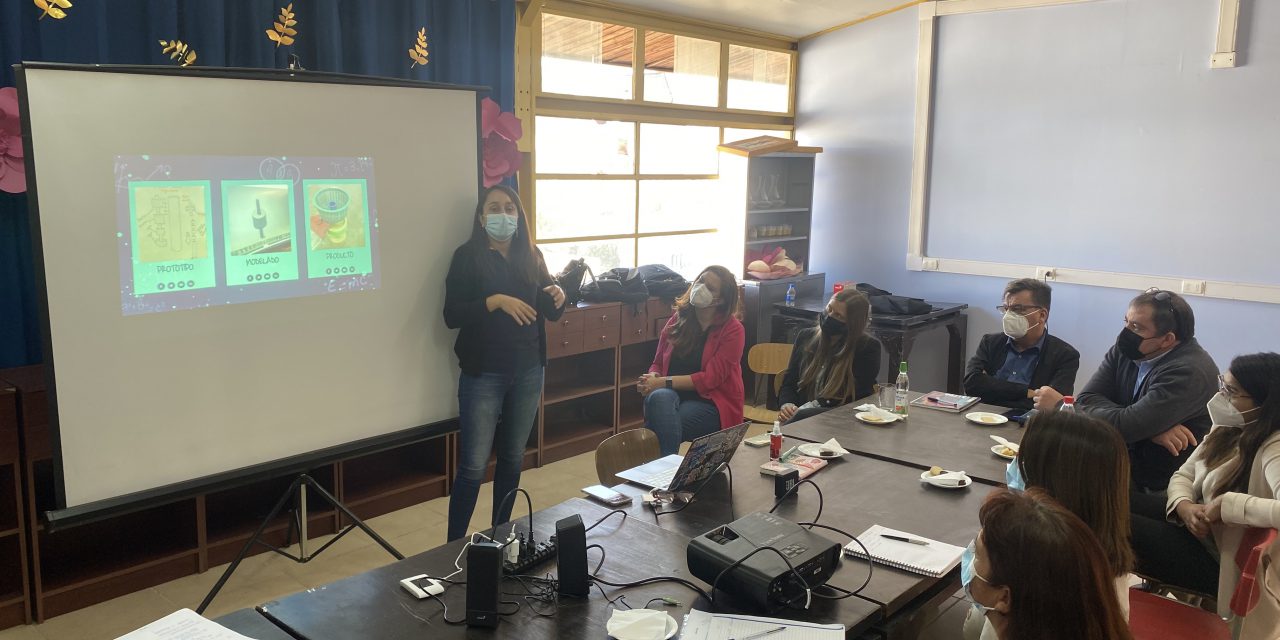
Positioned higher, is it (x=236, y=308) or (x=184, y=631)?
(x=236, y=308)

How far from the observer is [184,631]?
5.91ft

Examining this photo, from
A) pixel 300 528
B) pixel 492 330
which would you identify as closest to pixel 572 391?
pixel 492 330

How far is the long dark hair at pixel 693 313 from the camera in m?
4.08

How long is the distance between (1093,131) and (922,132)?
1113 millimetres

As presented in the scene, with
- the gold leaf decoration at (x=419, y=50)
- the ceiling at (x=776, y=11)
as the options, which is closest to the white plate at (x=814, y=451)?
the gold leaf decoration at (x=419, y=50)

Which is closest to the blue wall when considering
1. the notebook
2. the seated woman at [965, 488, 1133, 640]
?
the notebook

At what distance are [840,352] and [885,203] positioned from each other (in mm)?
2828

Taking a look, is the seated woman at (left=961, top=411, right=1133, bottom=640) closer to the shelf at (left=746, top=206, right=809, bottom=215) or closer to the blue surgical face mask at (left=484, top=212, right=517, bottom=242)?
the blue surgical face mask at (left=484, top=212, right=517, bottom=242)

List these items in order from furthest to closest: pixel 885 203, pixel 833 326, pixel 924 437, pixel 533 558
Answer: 1. pixel 885 203
2. pixel 833 326
3. pixel 924 437
4. pixel 533 558

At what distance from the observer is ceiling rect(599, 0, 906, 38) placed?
18.2ft

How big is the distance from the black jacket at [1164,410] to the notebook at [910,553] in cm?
135

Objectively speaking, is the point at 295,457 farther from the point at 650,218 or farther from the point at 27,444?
the point at 650,218

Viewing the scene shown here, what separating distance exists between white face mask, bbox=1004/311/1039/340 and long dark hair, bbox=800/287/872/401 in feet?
1.94

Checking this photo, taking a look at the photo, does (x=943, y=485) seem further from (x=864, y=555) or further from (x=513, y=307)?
(x=513, y=307)
